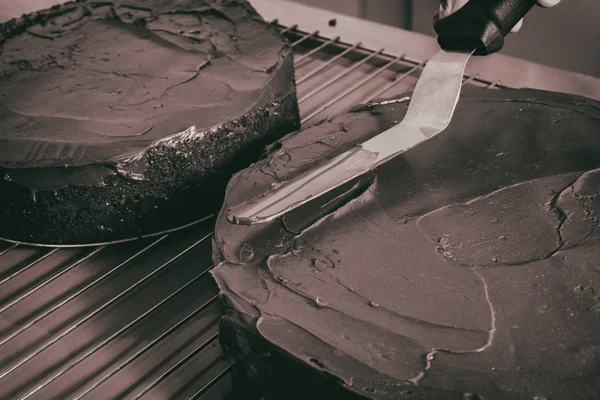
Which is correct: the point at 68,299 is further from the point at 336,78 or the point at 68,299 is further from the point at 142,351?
the point at 336,78

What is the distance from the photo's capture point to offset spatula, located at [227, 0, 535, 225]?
124cm

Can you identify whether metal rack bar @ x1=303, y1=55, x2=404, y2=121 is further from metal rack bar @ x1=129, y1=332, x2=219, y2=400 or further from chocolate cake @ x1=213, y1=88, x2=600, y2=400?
metal rack bar @ x1=129, y1=332, x2=219, y2=400

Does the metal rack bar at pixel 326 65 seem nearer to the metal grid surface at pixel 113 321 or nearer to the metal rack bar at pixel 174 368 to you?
the metal grid surface at pixel 113 321

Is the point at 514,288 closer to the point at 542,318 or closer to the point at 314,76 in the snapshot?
the point at 542,318

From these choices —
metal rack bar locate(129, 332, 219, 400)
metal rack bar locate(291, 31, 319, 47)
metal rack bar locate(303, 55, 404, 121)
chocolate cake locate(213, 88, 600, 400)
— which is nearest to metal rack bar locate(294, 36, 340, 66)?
metal rack bar locate(291, 31, 319, 47)

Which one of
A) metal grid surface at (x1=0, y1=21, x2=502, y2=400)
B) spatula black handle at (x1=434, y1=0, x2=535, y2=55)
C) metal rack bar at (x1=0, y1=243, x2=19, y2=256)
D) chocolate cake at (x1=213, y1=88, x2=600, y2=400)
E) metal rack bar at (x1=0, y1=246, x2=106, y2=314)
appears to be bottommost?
metal grid surface at (x1=0, y1=21, x2=502, y2=400)

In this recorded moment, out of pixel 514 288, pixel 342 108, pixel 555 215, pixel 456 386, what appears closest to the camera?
pixel 456 386

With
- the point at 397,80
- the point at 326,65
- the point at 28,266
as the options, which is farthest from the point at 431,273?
the point at 326,65

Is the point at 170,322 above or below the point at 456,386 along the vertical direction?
below

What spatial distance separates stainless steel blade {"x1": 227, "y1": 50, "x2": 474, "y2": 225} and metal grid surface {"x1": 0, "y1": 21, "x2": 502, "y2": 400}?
28cm

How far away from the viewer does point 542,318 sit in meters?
1.01

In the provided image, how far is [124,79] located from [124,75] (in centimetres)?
2

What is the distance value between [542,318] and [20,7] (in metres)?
2.13

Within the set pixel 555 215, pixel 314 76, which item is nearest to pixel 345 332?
pixel 555 215
